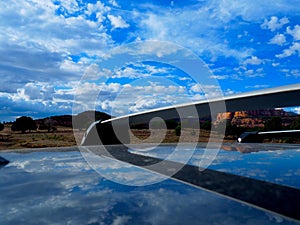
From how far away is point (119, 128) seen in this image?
50.5 feet

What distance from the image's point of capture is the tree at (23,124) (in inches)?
1067

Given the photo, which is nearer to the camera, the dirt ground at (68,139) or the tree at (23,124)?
the dirt ground at (68,139)

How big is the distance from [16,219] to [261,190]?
12.3 feet

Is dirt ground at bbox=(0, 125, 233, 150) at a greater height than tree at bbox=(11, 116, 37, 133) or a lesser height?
lesser

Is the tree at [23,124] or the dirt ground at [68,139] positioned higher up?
the tree at [23,124]

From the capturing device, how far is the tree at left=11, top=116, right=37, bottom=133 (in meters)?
27.1

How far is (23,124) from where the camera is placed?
2722 cm

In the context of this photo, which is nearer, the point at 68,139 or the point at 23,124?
the point at 68,139

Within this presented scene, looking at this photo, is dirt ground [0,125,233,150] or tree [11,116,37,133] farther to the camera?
tree [11,116,37,133]

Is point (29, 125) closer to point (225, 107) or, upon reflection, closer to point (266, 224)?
point (225, 107)

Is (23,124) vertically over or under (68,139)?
over

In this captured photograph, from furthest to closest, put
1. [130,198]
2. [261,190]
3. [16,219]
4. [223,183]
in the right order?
[223,183] < [261,190] < [130,198] < [16,219]

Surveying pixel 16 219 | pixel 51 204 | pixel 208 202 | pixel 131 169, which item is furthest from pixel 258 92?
pixel 16 219

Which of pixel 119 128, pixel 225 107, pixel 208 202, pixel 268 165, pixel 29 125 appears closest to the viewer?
pixel 208 202
